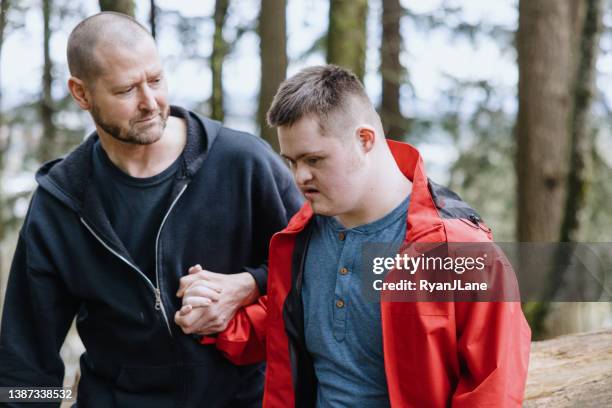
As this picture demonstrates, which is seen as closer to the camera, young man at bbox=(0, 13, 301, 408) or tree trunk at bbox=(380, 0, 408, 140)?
young man at bbox=(0, 13, 301, 408)

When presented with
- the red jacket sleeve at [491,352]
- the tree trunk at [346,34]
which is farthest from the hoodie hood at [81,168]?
the tree trunk at [346,34]

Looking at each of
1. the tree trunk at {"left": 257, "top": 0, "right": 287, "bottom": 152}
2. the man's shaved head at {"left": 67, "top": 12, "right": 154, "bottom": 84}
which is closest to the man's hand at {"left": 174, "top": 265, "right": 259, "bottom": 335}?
the man's shaved head at {"left": 67, "top": 12, "right": 154, "bottom": 84}

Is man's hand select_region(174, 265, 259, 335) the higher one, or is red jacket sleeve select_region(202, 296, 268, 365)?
man's hand select_region(174, 265, 259, 335)

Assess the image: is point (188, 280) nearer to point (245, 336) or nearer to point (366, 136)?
point (245, 336)

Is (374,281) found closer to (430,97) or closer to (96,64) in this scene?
(96,64)

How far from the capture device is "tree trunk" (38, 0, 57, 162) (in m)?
10.2

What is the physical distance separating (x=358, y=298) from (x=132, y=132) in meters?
1.34

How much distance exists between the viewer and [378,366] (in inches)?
97.0

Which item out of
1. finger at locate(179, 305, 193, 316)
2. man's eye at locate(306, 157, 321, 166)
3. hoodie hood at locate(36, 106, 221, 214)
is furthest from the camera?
hoodie hood at locate(36, 106, 221, 214)

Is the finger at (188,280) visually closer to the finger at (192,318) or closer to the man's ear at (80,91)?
the finger at (192,318)

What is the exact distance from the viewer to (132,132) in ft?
9.86

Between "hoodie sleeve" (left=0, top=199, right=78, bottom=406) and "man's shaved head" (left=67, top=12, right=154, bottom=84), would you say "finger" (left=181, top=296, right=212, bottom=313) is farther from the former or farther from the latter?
"man's shaved head" (left=67, top=12, right=154, bottom=84)

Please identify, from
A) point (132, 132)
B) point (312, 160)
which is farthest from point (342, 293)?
point (132, 132)

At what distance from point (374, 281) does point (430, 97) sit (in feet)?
29.1
